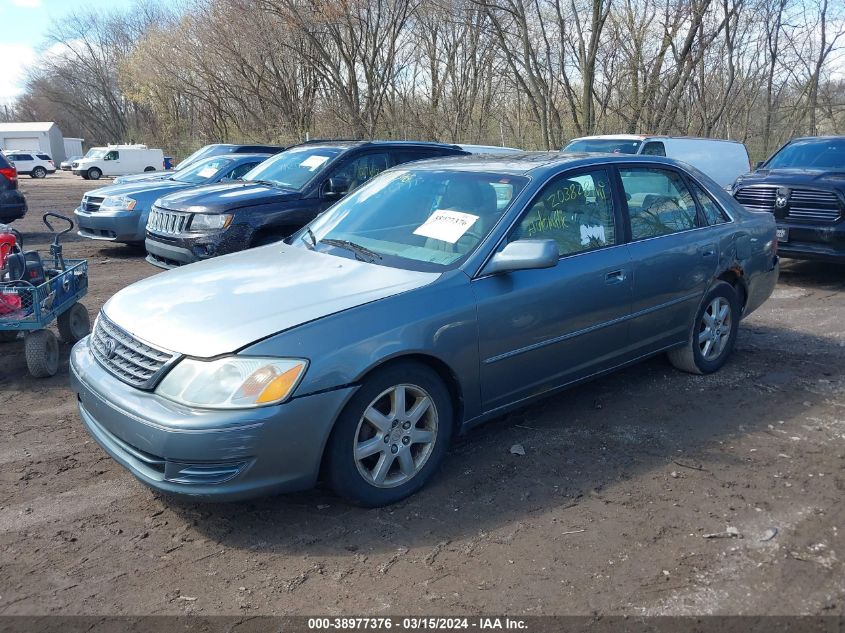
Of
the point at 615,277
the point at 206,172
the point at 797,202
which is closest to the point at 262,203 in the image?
the point at 615,277

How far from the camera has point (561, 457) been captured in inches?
160

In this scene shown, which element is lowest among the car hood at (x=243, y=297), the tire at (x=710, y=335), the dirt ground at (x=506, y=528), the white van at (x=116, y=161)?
the dirt ground at (x=506, y=528)

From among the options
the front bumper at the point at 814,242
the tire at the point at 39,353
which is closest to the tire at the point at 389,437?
the tire at the point at 39,353

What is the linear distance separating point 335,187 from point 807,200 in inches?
230

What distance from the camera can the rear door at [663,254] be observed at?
4.67 m

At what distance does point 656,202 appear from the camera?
4.98 metres

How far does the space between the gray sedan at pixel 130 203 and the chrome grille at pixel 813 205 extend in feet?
27.0

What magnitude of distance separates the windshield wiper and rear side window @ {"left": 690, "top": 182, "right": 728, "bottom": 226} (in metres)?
2.66

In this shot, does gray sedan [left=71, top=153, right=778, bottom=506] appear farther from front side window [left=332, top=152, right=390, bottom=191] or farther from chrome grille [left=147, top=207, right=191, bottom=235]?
chrome grille [left=147, top=207, right=191, bottom=235]

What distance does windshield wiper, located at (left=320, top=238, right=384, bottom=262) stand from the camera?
407 cm

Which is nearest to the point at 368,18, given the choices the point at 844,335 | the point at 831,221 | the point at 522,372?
the point at 831,221

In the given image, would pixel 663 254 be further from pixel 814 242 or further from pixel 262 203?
pixel 814 242

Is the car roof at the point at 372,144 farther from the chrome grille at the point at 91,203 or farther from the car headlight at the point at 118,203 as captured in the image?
the chrome grille at the point at 91,203

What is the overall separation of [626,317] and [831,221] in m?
5.48
